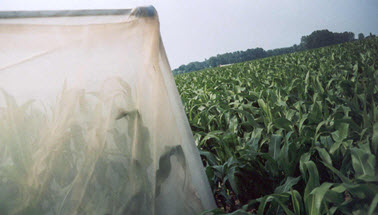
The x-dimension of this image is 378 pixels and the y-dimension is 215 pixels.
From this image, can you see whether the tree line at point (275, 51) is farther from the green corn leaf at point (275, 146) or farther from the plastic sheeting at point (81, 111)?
the plastic sheeting at point (81, 111)

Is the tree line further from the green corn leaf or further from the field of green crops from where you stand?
the green corn leaf

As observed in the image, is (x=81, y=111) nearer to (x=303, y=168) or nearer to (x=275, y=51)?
(x=303, y=168)

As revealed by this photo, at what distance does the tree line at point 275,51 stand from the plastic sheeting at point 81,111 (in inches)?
1787

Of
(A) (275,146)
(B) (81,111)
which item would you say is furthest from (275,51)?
(B) (81,111)

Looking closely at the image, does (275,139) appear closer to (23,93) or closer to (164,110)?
(164,110)

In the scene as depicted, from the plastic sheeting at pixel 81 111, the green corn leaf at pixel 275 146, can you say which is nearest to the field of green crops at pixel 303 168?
the green corn leaf at pixel 275 146

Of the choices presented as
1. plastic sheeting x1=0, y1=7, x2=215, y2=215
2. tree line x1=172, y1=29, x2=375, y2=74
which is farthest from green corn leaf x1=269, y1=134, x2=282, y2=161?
tree line x1=172, y1=29, x2=375, y2=74

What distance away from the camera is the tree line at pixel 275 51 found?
140ft

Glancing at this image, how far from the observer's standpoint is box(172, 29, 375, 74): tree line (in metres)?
42.8

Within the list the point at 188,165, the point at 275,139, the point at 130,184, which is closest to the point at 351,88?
the point at 275,139

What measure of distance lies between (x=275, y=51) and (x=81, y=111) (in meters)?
57.6

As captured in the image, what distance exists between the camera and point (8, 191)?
64 cm

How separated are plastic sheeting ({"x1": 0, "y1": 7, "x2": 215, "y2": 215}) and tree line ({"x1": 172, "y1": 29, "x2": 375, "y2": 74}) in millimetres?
45382

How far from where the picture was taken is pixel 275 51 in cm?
5297
